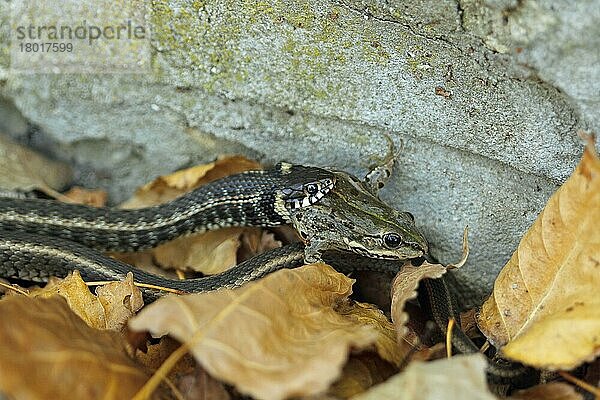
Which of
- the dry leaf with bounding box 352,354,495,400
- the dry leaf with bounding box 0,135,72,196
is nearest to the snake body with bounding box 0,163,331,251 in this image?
the dry leaf with bounding box 0,135,72,196

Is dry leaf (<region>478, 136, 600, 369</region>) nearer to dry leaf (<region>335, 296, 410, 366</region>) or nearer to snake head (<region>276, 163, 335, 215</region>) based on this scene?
dry leaf (<region>335, 296, 410, 366</region>)

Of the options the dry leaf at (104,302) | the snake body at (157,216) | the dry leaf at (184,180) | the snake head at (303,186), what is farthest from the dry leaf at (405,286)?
the dry leaf at (184,180)

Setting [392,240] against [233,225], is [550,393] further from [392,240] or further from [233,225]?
[233,225]

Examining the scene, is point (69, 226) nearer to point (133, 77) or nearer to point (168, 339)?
point (133, 77)

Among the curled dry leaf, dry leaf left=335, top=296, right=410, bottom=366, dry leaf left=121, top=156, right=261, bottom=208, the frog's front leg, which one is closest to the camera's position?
dry leaf left=335, top=296, right=410, bottom=366

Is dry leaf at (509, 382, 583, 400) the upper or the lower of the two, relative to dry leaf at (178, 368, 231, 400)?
upper

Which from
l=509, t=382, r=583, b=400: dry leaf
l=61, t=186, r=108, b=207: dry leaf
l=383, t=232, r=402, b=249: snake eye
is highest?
l=383, t=232, r=402, b=249: snake eye

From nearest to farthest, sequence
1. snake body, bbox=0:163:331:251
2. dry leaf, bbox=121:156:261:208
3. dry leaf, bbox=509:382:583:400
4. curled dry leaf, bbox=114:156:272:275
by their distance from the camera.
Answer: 1. dry leaf, bbox=509:382:583:400
2. snake body, bbox=0:163:331:251
3. curled dry leaf, bbox=114:156:272:275
4. dry leaf, bbox=121:156:261:208
